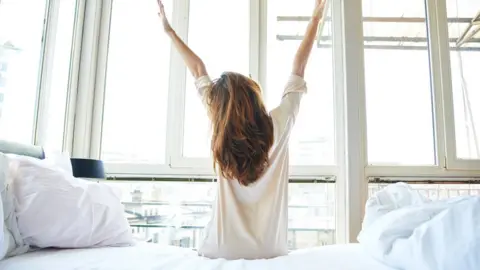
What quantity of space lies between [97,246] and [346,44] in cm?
173

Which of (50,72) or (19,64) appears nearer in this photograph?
(19,64)

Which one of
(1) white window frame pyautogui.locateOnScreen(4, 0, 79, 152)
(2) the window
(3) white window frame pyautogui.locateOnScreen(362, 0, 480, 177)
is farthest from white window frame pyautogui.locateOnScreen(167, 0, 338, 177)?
(1) white window frame pyautogui.locateOnScreen(4, 0, 79, 152)

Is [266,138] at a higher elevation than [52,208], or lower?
higher

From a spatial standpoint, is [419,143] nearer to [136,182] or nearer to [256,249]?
[256,249]

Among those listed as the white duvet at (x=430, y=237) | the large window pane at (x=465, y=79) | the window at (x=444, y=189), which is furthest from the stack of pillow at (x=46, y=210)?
the large window pane at (x=465, y=79)

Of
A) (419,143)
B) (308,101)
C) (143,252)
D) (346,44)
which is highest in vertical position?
(346,44)

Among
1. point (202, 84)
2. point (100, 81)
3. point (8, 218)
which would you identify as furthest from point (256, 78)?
point (8, 218)

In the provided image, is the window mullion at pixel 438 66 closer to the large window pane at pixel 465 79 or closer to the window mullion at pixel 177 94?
the large window pane at pixel 465 79

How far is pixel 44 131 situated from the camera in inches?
78.4

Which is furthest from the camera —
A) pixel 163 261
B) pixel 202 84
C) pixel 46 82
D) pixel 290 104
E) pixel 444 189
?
pixel 444 189

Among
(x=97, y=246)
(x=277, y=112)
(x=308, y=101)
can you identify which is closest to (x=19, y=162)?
(x=97, y=246)

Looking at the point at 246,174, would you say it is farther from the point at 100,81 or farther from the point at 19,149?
the point at 100,81

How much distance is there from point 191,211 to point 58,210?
1.04m

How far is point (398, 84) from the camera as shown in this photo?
2.23 m
